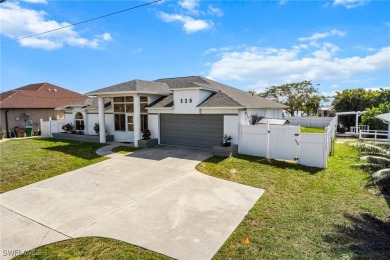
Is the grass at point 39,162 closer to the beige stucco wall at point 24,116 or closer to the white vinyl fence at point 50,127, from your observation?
the white vinyl fence at point 50,127

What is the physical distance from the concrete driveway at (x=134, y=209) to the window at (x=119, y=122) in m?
7.07

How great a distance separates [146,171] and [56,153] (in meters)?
6.64

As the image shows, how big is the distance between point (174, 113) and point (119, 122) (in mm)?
5107

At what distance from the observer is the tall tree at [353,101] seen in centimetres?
2991

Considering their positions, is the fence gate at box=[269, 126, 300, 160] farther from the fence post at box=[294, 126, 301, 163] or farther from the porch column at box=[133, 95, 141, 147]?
the porch column at box=[133, 95, 141, 147]

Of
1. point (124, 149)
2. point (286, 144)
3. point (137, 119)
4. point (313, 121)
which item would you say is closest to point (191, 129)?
point (137, 119)

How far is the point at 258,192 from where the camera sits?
27.3 feet

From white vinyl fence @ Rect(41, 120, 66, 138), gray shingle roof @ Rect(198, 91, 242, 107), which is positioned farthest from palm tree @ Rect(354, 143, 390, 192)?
white vinyl fence @ Rect(41, 120, 66, 138)

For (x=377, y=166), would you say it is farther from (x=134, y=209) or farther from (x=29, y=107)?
(x=29, y=107)

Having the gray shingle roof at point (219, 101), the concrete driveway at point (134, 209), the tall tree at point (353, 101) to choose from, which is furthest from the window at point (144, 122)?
the tall tree at point (353, 101)

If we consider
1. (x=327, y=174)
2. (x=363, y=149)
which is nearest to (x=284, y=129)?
(x=327, y=174)

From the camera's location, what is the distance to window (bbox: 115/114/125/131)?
699 inches

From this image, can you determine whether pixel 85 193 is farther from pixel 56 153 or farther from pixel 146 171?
pixel 56 153

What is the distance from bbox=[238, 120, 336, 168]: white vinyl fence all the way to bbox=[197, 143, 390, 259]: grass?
80 cm
